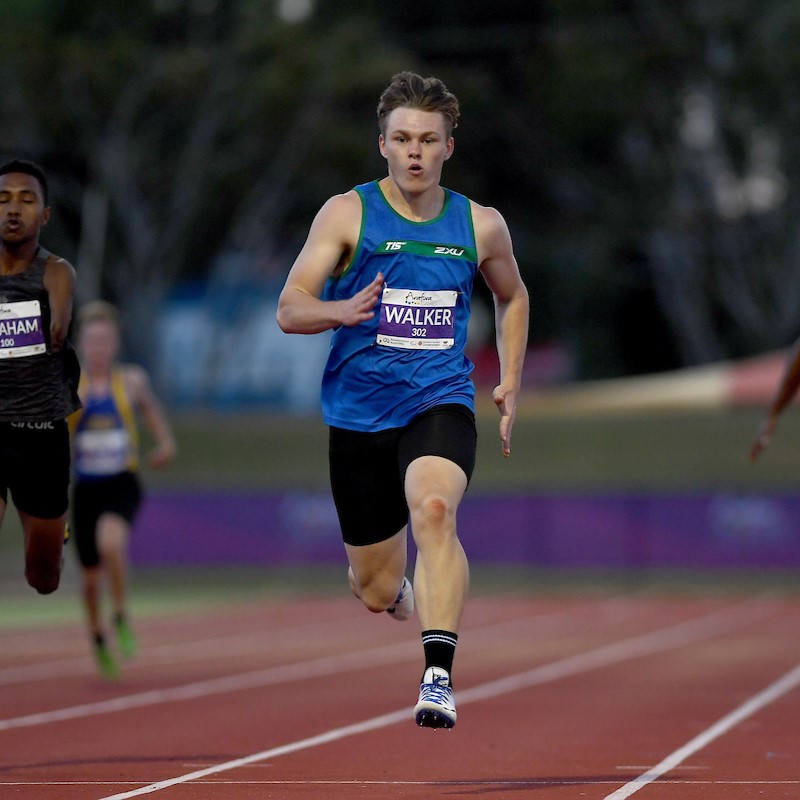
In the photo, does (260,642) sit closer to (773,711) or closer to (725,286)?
(773,711)

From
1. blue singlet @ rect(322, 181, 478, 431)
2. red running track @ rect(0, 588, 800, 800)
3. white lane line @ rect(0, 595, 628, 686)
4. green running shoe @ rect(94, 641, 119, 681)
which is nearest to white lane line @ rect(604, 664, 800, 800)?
red running track @ rect(0, 588, 800, 800)

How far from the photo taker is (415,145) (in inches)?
264

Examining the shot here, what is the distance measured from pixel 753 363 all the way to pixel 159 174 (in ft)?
36.7

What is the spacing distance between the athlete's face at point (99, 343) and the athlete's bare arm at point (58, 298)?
17.1 feet

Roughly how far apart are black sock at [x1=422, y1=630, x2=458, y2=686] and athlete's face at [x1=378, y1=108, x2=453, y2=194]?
1.62 m

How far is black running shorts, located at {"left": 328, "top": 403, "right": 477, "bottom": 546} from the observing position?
675 centimetres

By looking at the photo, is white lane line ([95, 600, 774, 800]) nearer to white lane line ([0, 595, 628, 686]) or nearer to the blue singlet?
white lane line ([0, 595, 628, 686])

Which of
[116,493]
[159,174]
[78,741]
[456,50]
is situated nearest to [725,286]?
[456,50]

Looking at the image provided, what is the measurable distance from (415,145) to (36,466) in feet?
6.63

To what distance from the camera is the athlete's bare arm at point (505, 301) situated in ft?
22.4

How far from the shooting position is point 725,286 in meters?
37.8

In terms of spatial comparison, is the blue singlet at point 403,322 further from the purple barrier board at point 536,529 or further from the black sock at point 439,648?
the purple barrier board at point 536,529

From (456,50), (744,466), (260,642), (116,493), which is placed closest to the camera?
(116,493)

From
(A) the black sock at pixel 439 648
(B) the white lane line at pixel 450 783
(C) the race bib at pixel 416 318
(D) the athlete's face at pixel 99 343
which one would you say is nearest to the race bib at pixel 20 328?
(C) the race bib at pixel 416 318
